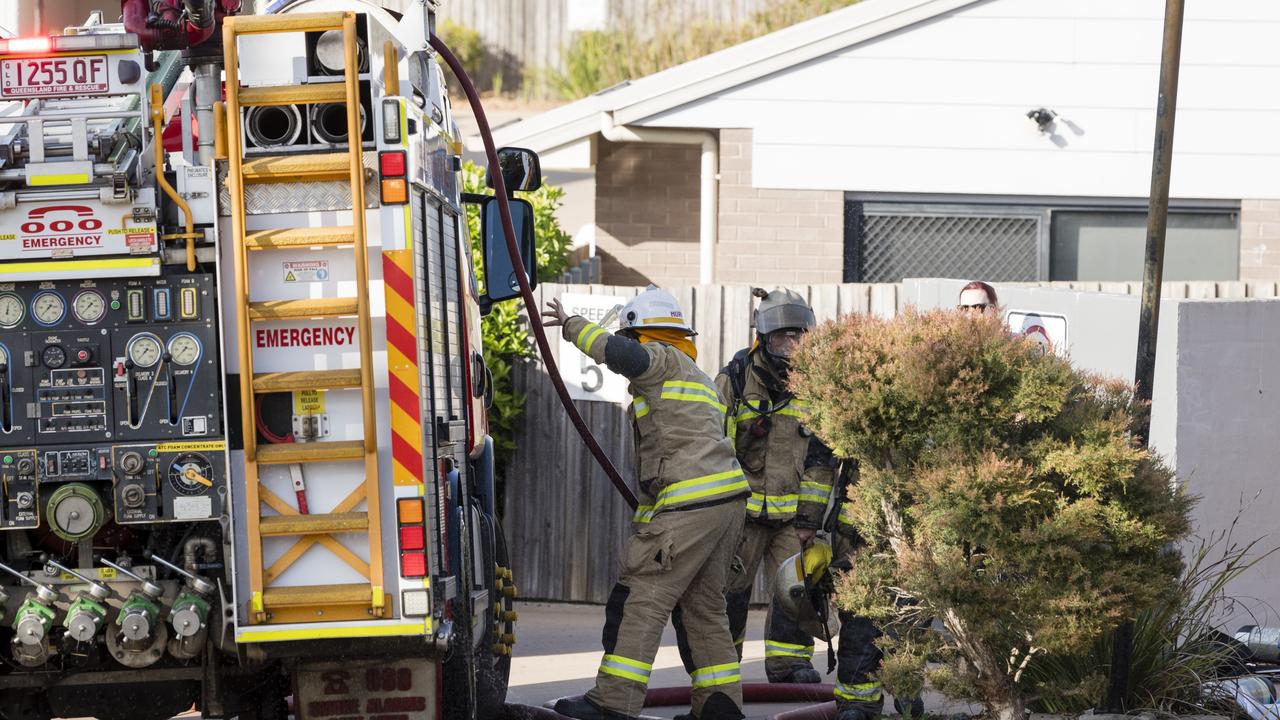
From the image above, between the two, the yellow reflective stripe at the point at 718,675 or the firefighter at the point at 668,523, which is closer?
the firefighter at the point at 668,523

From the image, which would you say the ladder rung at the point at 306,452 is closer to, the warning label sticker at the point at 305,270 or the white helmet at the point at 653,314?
the warning label sticker at the point at 305,270

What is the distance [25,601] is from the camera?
523cm

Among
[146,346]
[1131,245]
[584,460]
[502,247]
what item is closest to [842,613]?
[502,247]

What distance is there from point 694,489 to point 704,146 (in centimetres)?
583

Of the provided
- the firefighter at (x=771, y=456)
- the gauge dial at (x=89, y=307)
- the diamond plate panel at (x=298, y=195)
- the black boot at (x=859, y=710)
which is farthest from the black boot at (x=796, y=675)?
the gauge dial at (x=89, y=307)

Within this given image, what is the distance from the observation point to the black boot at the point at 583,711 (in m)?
6.72

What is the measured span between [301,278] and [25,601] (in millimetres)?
1412

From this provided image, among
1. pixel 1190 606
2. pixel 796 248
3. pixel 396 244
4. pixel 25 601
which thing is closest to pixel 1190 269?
pixel 796 248

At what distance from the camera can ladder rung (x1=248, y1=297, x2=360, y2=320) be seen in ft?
16.6

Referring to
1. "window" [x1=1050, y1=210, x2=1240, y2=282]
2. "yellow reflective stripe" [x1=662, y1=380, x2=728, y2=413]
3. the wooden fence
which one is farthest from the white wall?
"yellow reflective stripe" [x1=662, y1=380, x2=728, y2=413]

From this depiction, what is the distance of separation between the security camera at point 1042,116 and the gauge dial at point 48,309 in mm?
8560

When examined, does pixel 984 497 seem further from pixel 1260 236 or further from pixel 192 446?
pixel 1260 236

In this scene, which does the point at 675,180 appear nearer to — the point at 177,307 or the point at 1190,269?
the point at 1190,269

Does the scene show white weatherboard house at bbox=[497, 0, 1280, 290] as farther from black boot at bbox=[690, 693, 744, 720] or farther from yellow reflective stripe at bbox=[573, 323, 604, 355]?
black boot at bbox=[690, 693, 744, 720]
